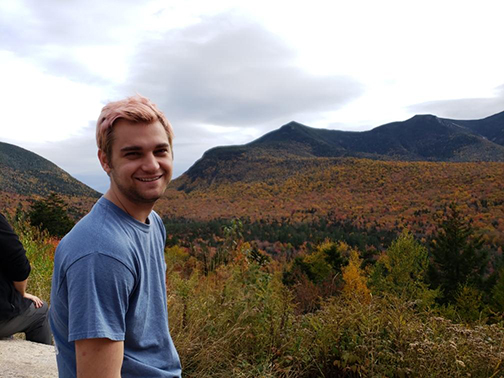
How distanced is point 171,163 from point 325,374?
2.38 m

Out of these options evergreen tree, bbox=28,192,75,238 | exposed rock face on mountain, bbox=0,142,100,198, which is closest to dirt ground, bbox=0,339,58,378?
evergreen tree, bbox=28,192,75,238

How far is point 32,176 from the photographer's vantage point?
56594mm

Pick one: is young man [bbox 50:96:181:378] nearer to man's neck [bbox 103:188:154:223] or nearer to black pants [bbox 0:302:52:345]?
man's neck [bbox 103:188:154:223]

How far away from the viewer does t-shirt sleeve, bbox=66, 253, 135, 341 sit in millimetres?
990

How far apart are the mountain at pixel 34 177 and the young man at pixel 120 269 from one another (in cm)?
5061

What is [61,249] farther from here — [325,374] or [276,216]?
[276,216]

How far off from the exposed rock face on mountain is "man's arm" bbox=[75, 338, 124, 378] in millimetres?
51061

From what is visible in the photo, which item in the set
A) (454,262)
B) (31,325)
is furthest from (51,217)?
(454,262)

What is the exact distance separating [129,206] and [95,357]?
49 centimetres

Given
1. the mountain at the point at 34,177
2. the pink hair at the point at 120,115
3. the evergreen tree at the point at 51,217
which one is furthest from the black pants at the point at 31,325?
the mountain at the point at 34,177

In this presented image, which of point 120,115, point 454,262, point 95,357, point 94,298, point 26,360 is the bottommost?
Result: point 454,262

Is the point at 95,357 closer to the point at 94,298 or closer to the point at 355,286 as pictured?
the point at 94,298

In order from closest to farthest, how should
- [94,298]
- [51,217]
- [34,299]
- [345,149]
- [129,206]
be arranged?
[94,298]
[129,206]
[34,299]
[51,217]
[345,149]

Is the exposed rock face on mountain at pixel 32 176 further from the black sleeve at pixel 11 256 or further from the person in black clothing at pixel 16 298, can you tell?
the black sleeve at pixel 11 256
